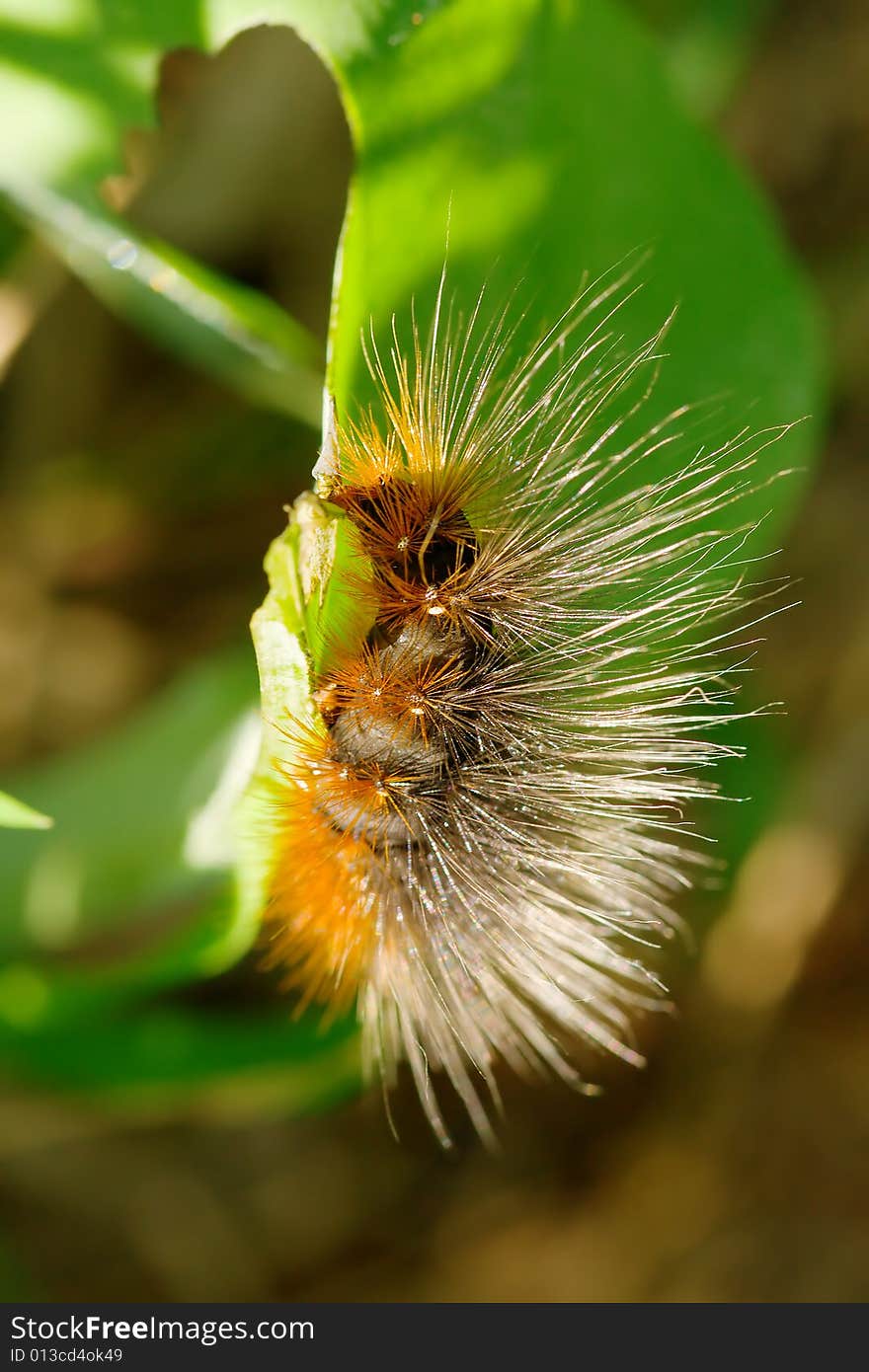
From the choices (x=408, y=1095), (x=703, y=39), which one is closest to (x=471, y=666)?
(x=408, y=1095)

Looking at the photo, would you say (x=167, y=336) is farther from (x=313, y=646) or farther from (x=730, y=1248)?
(x=730, y=1248)

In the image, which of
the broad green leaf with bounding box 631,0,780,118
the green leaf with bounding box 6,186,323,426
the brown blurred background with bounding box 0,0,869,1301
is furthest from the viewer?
the brown blurred background with bounding box 0,0,869,1301

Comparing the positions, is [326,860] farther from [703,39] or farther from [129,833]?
[703,39]

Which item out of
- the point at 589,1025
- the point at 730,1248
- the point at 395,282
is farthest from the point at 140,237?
the point at 730,1248

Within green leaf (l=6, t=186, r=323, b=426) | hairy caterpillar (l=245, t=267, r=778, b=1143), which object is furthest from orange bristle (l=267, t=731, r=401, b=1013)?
green leaf (l=6, t=186, r=323, b=426)

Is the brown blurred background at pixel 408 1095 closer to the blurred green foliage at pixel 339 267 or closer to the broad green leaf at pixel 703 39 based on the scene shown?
the broad green leaf at pixel 703 39

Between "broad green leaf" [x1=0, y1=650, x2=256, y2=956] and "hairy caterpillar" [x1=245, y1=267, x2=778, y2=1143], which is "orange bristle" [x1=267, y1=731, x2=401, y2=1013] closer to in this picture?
"hairy caterpillar" [x1=245, y1=267, x2=778, y2=1143]

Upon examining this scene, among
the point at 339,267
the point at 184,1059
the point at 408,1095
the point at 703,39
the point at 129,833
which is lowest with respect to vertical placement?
the point at 408,1095
